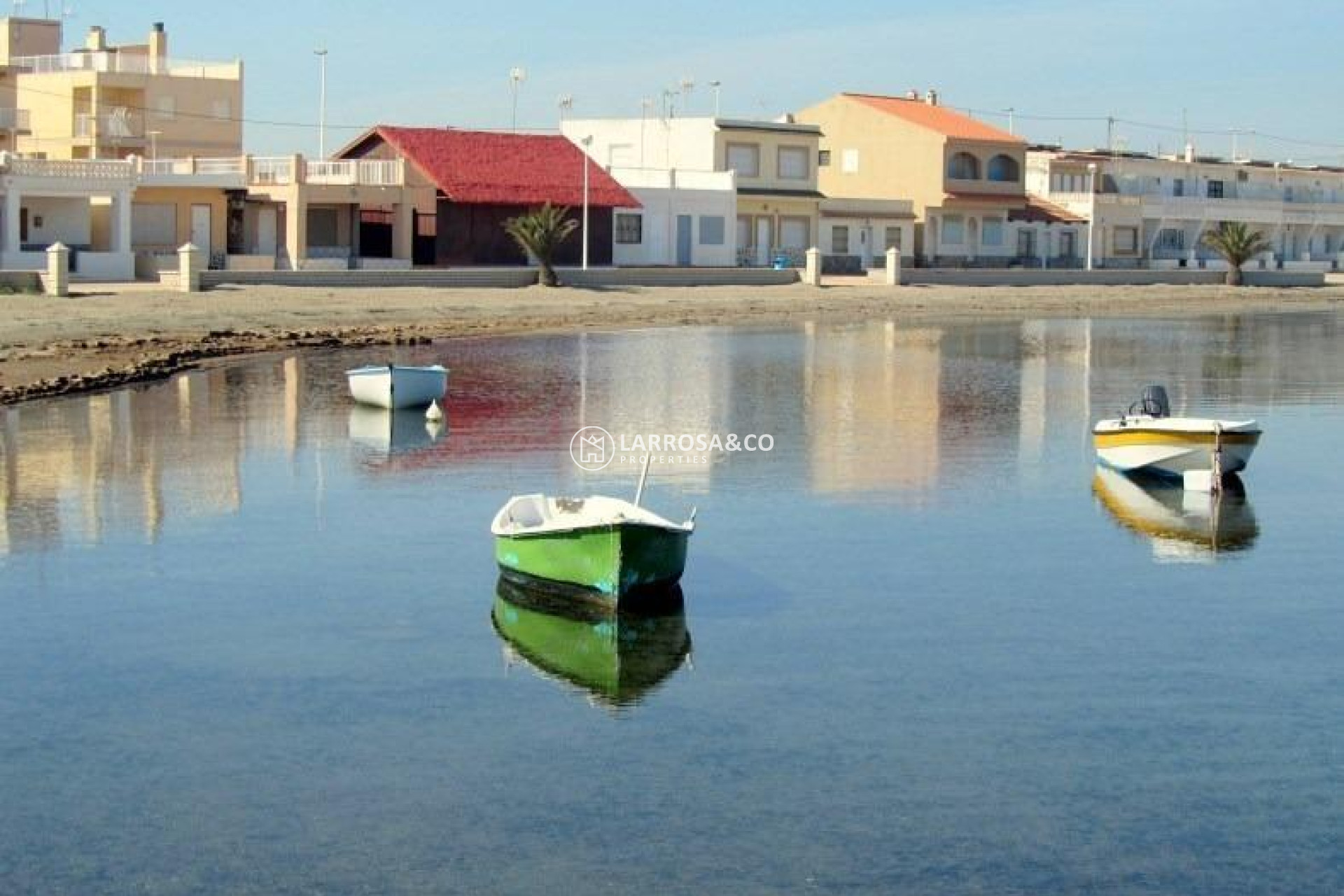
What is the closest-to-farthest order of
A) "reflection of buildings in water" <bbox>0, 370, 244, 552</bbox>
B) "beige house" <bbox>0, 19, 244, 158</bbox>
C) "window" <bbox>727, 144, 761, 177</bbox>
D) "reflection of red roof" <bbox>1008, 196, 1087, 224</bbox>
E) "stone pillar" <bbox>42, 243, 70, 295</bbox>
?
"reflection of buildings in water" <bbox>0, 370, 244, 552</bbox>
"stone pillar" <bbox>42, 243, 70, 295</bbox>
"beige house" <bbox>0, 19, 244, 158</bbox>
"window" <bbox>727, 144, 761, 177</bbox>
"reflection of red roof" <bbox>1008, 196, 1087, 224</bbox>

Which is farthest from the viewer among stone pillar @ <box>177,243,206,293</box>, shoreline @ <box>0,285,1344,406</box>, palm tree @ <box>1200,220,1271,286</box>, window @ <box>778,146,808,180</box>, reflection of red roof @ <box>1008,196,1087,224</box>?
reflection of red roof @ <box>1008,196,1087,224</box>

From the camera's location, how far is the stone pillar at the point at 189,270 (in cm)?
5881

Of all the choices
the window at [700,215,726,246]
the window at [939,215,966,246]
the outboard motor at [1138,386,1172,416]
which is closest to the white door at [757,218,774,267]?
the window at [700,215,726,246]

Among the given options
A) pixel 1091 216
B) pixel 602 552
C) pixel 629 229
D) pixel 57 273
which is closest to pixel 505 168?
pixel 629 229

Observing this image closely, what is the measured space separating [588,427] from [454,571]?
1390cm

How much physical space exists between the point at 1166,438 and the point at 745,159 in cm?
5923

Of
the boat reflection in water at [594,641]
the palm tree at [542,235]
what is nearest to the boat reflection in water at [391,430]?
the boat reflection in water at [594,641]

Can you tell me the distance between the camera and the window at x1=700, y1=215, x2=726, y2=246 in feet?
275

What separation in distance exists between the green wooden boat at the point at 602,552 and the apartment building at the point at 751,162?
6440 centimetres

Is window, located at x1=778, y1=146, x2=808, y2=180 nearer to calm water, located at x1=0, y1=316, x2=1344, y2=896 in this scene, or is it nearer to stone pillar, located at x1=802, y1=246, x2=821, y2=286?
stone pillar, located at x1=802, y1=246, x2=821, y2=286

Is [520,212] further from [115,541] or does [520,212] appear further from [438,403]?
[115,541]

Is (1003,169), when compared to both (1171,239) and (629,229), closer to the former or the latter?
(1171,239)

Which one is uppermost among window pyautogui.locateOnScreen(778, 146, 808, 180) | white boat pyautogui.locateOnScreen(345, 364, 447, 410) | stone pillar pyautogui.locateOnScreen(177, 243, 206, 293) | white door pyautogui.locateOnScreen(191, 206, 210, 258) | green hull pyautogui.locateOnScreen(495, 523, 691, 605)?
window pyautogui.locateOnScreen(778, 146, 808, 180)

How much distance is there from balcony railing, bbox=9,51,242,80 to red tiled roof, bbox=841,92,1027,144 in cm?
3231
